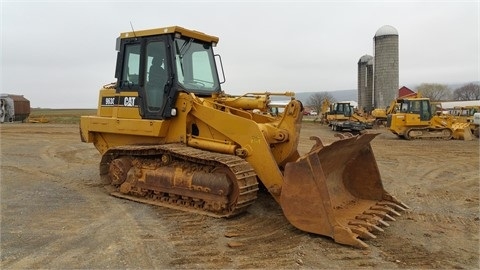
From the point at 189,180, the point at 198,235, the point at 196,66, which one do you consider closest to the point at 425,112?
the point at 196,66

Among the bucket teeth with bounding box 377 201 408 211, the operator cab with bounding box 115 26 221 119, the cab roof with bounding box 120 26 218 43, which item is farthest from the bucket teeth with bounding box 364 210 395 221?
the cab roof with bounding box 120 26 218 43

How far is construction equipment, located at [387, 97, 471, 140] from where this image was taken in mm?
21891

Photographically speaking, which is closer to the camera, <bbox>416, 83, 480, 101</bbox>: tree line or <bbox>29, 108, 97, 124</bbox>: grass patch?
<bbox>29, 108, 97, 124</bbox>: grass patch

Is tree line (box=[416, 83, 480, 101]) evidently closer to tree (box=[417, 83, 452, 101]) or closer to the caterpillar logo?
tree (box=[417, 83, 452, 101])

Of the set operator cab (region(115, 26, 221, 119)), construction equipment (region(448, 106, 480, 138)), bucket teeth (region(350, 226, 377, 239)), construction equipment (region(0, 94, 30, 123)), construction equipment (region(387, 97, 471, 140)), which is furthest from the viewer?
construction equipment (region(0, 94, 30, 123))

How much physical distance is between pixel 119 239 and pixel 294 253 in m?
2.13

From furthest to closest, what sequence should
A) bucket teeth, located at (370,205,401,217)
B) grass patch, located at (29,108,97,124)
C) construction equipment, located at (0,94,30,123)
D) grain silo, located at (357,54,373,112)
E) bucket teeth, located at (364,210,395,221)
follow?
1. grain silo, located at (357,54,373,112)
2. grass patch, located at (29,108,97,124)
3. construction equipment, located at (0,94,30,123)
4. bucket teeth, located at (370,205,401,217)
5. bucket teeth, located at (364,210,395,221)

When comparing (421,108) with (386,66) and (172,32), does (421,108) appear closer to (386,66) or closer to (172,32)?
(386,66)

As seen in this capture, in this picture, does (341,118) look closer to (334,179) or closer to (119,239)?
(334,179)

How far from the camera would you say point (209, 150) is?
22.4ft

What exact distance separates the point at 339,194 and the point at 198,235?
235 cm

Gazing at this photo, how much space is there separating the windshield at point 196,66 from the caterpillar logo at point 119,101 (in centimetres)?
103

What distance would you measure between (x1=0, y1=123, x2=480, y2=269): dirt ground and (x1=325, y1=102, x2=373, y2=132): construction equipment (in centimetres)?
1941

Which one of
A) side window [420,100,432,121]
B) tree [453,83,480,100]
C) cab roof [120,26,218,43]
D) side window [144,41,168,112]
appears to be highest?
tree [453,83,480,100]
